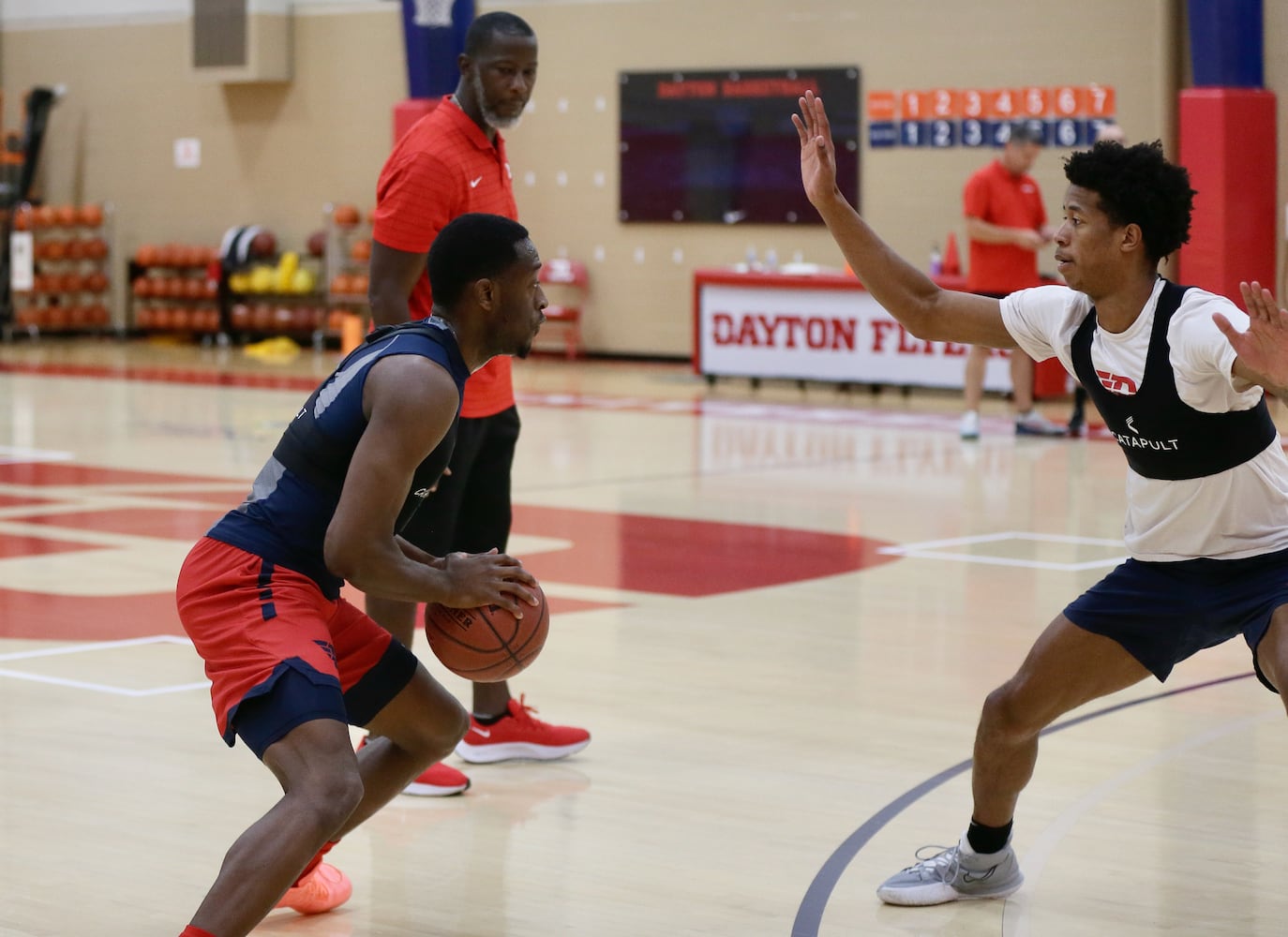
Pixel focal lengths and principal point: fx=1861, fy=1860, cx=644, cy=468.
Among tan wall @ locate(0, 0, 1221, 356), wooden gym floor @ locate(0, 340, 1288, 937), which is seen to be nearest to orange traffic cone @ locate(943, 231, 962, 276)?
tan wall @ locate(0, 0, 1221, 356)

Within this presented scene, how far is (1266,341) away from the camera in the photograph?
3482mm

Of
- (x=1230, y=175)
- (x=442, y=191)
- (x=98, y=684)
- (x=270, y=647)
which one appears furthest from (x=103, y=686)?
(x=1230, y=175)

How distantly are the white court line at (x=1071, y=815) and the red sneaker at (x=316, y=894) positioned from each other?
1.44m

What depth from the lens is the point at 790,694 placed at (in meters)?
6.14

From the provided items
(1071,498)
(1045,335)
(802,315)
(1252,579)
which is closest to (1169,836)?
(1252,579)

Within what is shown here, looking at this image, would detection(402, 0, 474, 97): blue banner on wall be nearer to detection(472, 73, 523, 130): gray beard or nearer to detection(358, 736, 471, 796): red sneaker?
detection(472, 73, 523, 130): gray beard

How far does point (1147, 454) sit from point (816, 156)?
97 cm

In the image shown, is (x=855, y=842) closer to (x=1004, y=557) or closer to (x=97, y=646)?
(x=97, y=646)

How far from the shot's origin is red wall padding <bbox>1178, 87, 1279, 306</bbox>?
1467cm

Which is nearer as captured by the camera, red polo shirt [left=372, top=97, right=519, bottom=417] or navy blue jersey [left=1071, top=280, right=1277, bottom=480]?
navy blue jersey [left=1071, top=280, right=1277, bottom=480]

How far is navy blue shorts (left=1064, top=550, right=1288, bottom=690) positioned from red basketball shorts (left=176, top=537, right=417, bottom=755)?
1.53 metres

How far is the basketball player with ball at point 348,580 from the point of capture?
10.8 feet

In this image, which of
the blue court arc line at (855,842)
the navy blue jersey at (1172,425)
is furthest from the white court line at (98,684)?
the navy blue jersey at (1172,425)

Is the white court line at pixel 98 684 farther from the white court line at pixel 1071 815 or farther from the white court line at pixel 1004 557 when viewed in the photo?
the white court line at pixel 1004 557
